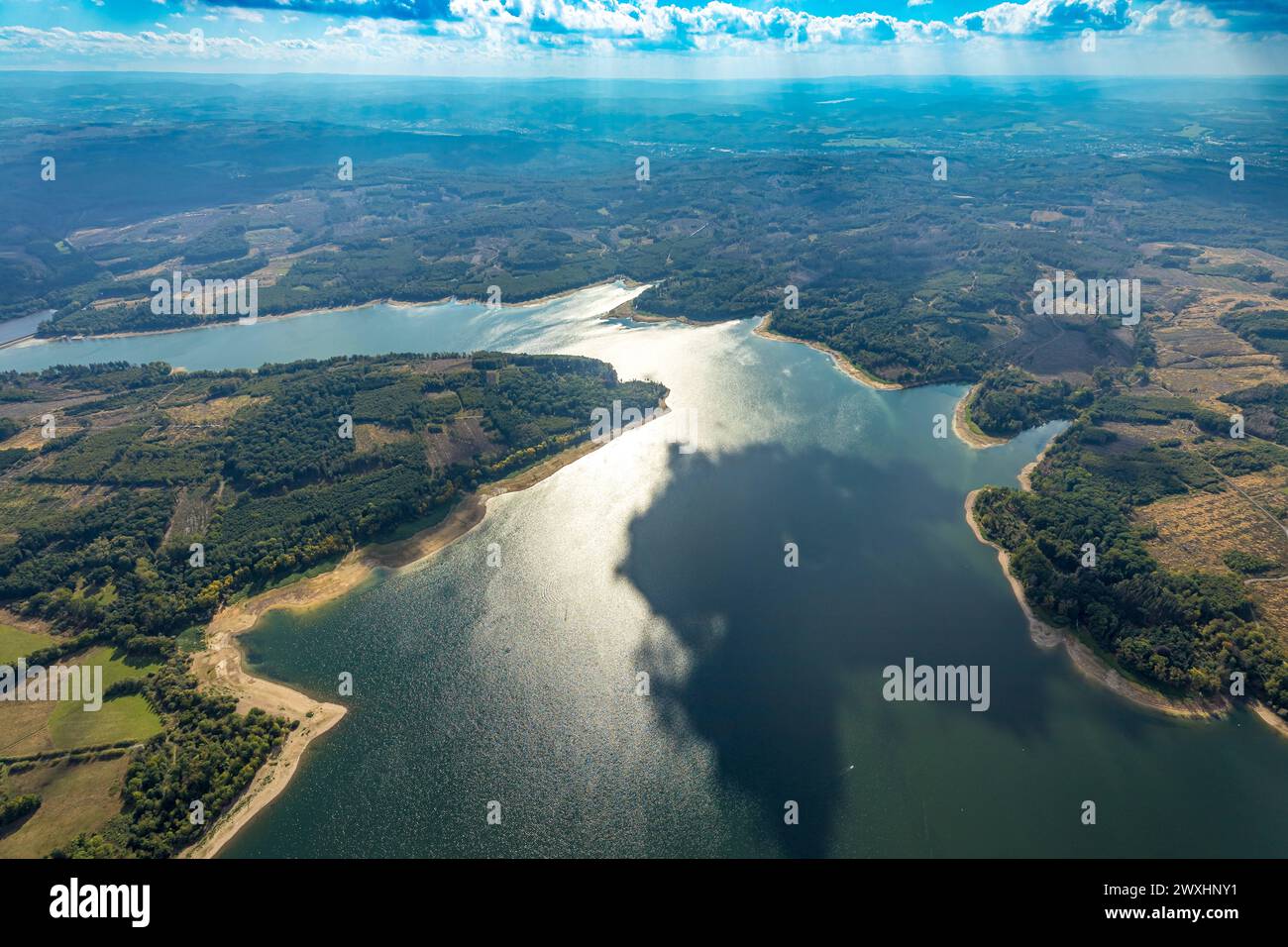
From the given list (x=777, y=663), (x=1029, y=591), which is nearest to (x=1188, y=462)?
(x=1029, y=591)

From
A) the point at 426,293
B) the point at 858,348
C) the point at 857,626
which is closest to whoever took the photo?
the point at 857,626

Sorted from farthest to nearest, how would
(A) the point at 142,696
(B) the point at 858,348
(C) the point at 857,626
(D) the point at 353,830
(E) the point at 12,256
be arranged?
1. (E) the point at 12,256
2. (B) the point at 858,348
3. (C) the point at 857,626
4. (A) the point at 142,696
5. (D) the point at 353,830

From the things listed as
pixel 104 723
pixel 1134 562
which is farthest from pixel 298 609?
pixel 1134 562

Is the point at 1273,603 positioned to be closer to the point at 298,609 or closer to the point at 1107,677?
the point at 1107,677

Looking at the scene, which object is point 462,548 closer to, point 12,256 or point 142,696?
point 142,696

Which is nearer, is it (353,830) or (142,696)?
(353,830)

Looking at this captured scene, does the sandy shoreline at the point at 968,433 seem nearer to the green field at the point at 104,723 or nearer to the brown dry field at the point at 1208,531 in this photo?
the brown dry field at the point at 1208,531
